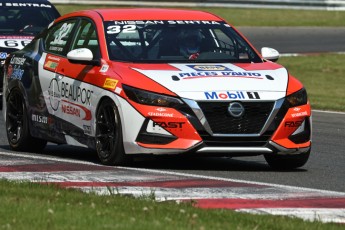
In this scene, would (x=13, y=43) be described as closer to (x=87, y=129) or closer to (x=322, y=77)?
(x=87, y=129)

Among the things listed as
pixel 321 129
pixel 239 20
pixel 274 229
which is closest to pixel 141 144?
pixel 274 229

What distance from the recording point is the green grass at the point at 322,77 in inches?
838

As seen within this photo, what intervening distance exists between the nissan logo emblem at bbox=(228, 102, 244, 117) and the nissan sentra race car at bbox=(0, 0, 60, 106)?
8416 millimetres

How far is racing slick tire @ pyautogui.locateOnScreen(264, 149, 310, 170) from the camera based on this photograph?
1184 centimetres

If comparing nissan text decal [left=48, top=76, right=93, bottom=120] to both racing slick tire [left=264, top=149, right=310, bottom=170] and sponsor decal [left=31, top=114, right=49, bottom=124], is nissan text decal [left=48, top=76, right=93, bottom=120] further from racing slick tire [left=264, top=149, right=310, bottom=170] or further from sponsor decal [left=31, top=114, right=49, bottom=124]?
racing slick tire [left=264, top=149, right=310, bottom=170]

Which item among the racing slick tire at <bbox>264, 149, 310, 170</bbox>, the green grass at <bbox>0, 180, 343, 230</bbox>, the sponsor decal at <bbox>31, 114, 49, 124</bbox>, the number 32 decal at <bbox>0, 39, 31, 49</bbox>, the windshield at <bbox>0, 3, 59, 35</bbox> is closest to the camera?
the green grass at <bbox>0, 180, 343, 230</bbox>

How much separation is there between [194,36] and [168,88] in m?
1.37

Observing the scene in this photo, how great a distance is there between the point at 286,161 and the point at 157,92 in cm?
148

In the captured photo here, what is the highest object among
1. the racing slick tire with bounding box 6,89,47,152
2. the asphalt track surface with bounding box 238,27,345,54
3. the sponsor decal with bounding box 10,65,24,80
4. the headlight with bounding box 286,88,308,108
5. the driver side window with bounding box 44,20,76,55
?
the headlight with bounding box 286,88,308,108

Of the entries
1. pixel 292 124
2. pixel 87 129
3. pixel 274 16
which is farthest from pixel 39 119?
pixel 274 16

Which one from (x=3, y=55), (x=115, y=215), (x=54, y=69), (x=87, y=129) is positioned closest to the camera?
(x=115, y=215)

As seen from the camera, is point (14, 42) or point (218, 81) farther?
point (14, 42)

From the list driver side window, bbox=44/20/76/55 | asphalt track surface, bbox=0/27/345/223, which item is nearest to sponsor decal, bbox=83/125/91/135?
asphalt track surface, bbox=0/27/345/223

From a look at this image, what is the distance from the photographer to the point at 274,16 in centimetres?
4547
